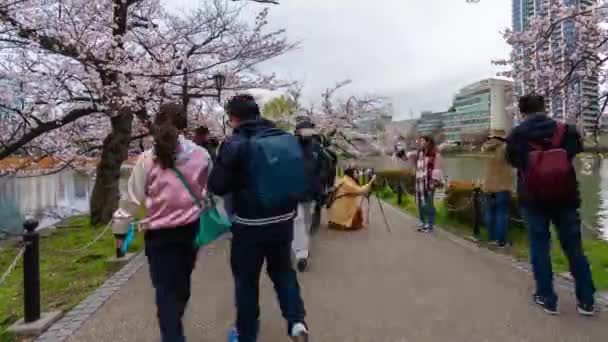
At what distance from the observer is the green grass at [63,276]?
4.27m

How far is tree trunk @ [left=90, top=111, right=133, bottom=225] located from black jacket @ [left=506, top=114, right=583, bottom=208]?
874 centimetres

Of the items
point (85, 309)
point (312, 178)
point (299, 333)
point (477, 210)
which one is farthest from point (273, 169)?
point (477, 210)

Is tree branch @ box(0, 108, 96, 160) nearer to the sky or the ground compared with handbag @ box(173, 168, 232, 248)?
nearer to the sky

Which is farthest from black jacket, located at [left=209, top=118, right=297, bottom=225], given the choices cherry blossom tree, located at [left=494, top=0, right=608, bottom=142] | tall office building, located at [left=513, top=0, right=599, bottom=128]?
tall office building, located at [left=513, top=0, right=599, bottom=128]

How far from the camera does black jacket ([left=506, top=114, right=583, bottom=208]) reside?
3221mm

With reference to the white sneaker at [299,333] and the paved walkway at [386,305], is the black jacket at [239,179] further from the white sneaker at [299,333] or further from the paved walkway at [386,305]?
the paved walkway at [386,305]

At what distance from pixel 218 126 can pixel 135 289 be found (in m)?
13.0

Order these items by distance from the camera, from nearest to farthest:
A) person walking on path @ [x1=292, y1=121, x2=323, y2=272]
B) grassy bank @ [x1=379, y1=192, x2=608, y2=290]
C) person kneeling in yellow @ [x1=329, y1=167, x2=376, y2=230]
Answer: person walking on path @ [x1=292, y1=121, x2=323, y2=272] < grassy bank @ [x1=379, y1=192, x2=608, y2=290] < person kneeling in yellow @ [x1=329, y1=167, x2=376, y2=230]

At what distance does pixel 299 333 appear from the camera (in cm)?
265

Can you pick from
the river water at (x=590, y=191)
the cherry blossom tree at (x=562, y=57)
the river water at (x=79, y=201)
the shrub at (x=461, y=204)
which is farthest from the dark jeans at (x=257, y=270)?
the cherry blossom tree at (x=562, y=57)

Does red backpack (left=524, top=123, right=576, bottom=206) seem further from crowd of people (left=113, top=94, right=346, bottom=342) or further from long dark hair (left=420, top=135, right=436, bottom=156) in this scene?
long dark hair (left=420, top=135, right=436, bottom=156)

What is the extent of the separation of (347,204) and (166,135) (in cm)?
558

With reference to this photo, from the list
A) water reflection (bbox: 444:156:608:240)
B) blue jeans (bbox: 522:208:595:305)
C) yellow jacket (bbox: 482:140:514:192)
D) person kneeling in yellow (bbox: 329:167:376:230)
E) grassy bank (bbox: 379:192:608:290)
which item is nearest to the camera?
blue jeans (bbox: 522:208:595:305)

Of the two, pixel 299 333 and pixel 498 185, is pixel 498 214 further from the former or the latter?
pixel 299 333
